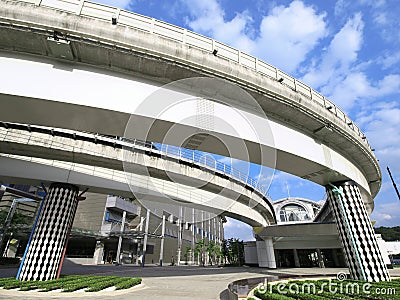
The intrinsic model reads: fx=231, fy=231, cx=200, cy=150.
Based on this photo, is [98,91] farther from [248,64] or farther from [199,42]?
[248,64]

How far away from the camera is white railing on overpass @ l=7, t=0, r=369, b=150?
751 cm

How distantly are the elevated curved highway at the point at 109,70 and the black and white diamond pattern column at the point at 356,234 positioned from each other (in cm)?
507

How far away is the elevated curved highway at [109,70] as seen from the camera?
669 cm

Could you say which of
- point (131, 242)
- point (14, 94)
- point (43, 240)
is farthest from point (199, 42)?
point (131, 242)

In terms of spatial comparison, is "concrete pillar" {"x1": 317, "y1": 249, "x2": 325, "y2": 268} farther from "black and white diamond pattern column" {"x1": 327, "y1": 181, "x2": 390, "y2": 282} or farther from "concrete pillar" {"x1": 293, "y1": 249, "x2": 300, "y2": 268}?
"black and white diamond pattern column" {"x1": 327, "y1": 181, "x2": 390, "y2": 282}

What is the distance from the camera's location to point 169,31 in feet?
26.9

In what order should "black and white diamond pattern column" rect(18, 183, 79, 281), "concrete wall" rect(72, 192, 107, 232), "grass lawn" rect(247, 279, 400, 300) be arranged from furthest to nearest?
"concrete wall" rect(72, 192, 107, 232)
"black and white diamond pattern column" rect(18, 183, 79, 281)
"grass lawn" rect(247, 279, 400, 300)

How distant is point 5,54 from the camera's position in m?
6.91

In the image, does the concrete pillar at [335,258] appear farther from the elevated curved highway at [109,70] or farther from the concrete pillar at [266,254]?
the elevated curved highway at [109,70]

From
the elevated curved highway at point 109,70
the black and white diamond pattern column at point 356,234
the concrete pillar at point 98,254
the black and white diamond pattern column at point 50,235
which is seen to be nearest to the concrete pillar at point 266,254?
the black and white diamond pattern column at point 356,234

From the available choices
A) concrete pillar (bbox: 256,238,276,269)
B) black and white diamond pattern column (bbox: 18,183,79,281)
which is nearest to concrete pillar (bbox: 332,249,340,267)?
concrete pillar (bbox: 256,238,276,269)

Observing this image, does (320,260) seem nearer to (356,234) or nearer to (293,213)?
(293,213)

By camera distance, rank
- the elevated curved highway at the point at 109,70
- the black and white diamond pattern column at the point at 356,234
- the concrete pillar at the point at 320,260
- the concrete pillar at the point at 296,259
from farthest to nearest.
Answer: the concrete pillar at the point at 296,259 → the concrete pillar at the point at 320,260 → the black and white diamond pattern column at the point at 356,234 → the elevated curved highway at the point at 109,70

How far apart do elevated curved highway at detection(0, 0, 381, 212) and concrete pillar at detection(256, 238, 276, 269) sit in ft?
82.1
